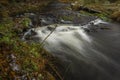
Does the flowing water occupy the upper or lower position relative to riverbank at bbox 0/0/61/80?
lower

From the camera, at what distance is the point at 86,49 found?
972 cm

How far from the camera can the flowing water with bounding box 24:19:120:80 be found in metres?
7.54

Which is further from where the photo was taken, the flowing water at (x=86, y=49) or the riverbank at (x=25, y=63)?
the flowing water at (x=86, y=49)

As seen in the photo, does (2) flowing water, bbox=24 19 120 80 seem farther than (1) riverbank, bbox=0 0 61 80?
Yes

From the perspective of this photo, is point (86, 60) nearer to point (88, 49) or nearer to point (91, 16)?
point (88, 49)

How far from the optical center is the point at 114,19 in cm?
1583

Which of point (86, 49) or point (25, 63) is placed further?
point (86, 49)

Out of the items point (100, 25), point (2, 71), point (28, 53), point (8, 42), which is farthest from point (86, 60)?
point (100, 25)

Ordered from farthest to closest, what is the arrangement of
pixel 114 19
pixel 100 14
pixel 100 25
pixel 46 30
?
1. pixel 100 14
2. pixel 114 19
3. pixel 100 25
4. pixel 46 30

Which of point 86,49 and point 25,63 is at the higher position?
point 25,63

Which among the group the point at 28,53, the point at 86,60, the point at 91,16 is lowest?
the point at 91,16

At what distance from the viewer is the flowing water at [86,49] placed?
7535mm

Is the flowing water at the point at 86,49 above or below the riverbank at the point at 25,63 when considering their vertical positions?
below

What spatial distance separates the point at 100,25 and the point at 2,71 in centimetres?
976
